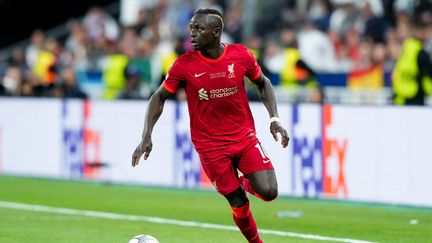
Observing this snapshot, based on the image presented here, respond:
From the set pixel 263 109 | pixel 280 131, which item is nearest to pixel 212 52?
pixel 280 131

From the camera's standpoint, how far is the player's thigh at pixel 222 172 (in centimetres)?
1098

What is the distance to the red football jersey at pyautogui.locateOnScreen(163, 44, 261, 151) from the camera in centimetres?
1095

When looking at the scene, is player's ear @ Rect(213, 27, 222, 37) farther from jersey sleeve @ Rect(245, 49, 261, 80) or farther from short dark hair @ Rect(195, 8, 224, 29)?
jersey sleeve @ Rect(245, 49, 261, 80)

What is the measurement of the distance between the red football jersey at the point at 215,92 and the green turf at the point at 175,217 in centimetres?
192

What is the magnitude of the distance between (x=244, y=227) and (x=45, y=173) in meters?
11.2

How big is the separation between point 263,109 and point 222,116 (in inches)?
294

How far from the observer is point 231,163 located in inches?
436

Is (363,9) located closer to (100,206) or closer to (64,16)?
(100,206)

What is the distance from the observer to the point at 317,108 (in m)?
17.5

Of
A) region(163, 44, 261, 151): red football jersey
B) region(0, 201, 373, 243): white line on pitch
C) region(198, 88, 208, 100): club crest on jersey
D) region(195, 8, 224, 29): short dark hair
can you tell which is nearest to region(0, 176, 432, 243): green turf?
region(0, 201, 373, 243): white line on pitch

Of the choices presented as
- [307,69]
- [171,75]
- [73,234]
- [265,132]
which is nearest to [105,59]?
[307,69]

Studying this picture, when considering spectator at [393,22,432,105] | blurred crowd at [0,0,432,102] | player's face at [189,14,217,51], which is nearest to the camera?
player's face at [189,14,217,51]

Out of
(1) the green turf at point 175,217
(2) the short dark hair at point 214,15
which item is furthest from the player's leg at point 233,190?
(1) the green turf at point 175,217

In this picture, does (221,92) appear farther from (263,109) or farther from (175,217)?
(263,109)
